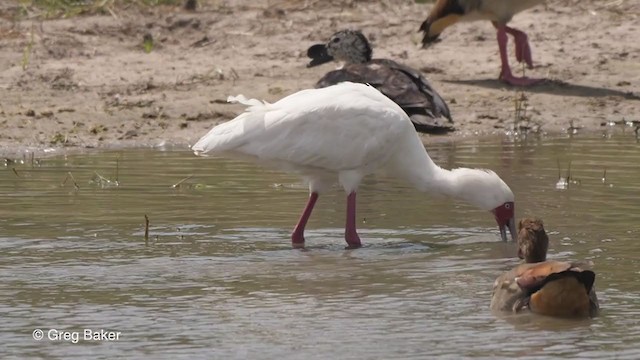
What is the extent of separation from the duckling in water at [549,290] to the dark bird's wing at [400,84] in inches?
229

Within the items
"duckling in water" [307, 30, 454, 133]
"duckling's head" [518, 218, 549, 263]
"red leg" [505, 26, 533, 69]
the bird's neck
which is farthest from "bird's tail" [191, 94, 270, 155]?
"red leg" [505, 26, 533, 69]

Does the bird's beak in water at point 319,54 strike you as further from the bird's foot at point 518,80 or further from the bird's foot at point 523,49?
the bird's foot at point 523,49

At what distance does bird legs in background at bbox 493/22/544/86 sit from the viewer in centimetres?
1492

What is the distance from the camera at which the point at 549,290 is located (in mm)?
6941

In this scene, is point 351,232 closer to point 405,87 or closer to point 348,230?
point 348,230

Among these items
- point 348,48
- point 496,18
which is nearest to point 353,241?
point 348,48

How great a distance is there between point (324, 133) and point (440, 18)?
21.6 ft

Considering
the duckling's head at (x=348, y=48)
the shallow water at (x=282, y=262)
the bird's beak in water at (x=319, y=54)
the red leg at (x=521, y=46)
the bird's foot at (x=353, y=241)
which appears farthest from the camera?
the red leg at (x=521, y=46)

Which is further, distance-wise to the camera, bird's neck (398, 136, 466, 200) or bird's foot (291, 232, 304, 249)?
bird's neck (398, 136, 466, 200)

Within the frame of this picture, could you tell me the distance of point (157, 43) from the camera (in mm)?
16266

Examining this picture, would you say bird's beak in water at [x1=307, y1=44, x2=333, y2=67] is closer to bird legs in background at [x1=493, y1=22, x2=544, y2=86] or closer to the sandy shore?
the sandy shore

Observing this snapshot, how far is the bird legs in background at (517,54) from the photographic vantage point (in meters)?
14.9

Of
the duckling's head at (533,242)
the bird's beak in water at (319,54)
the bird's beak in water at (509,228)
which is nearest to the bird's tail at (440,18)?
the bird's beak in water at (319,54)

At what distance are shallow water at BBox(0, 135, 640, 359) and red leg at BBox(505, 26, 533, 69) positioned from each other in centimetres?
290
